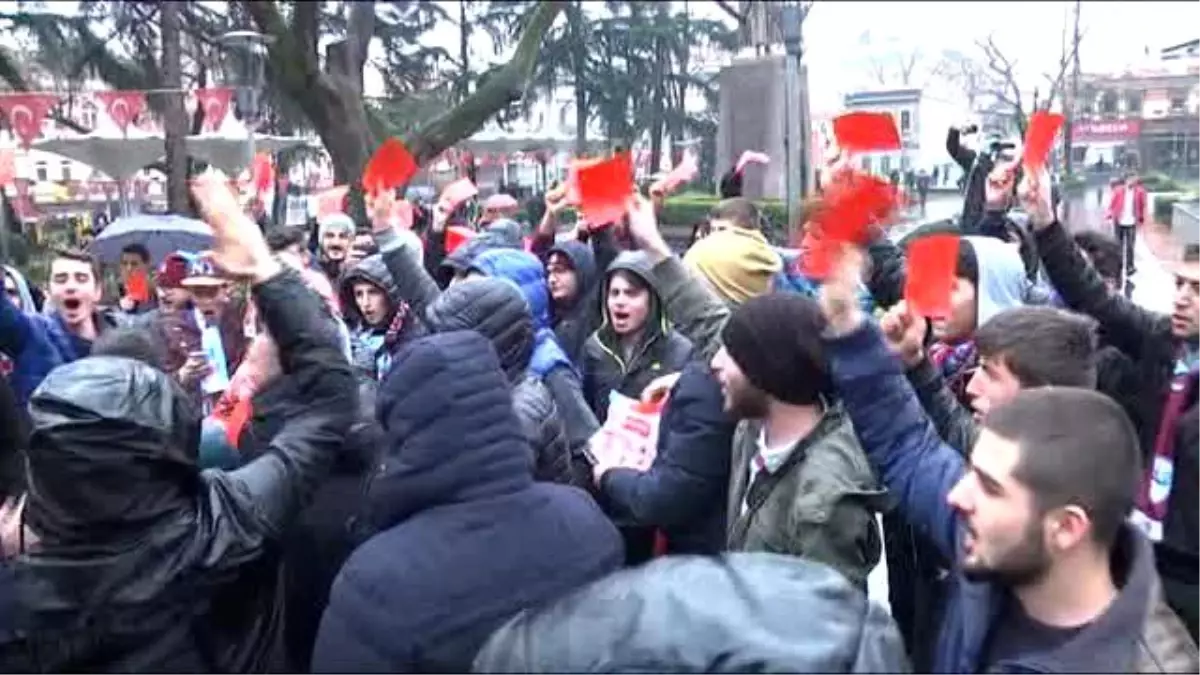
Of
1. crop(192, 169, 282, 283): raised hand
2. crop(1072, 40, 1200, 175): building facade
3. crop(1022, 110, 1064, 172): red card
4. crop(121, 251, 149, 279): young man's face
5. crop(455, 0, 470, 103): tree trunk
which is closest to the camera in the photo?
crop(192, 169, 282, 283): raised hand

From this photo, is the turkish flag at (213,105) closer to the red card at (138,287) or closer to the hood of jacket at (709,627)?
the red card at (138,287)

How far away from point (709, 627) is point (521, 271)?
2.68 meters

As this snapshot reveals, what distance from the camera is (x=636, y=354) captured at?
12.5 feet

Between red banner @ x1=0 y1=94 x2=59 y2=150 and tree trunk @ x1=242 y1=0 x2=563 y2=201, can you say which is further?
red banner @ x1=0 y1=94 x2=59 y2=150

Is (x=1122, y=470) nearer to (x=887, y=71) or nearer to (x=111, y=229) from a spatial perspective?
(x=111, y=229)

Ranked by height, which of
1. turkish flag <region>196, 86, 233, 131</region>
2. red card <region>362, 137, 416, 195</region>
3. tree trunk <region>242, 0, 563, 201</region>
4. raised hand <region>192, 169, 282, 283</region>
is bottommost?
raised hand <region>192, 169, 282, 283</region>

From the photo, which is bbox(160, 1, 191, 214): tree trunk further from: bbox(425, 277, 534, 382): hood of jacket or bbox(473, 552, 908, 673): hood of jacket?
bbox(473, 552, 908, 673): hood of jacket

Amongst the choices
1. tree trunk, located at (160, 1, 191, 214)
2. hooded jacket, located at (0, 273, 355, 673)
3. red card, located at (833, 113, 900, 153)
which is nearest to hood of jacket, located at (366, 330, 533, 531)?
hooded jacket, located at (0, 273, 355, 673)

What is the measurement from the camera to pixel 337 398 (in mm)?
2367

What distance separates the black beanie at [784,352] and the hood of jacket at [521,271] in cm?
133

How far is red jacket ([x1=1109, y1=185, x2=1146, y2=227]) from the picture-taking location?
1697 centimetres

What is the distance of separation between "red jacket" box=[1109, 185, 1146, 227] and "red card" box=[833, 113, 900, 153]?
45.1ft

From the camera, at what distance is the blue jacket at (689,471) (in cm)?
277

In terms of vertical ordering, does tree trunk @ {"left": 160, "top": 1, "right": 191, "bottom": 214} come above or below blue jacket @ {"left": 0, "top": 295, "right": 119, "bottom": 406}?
above
